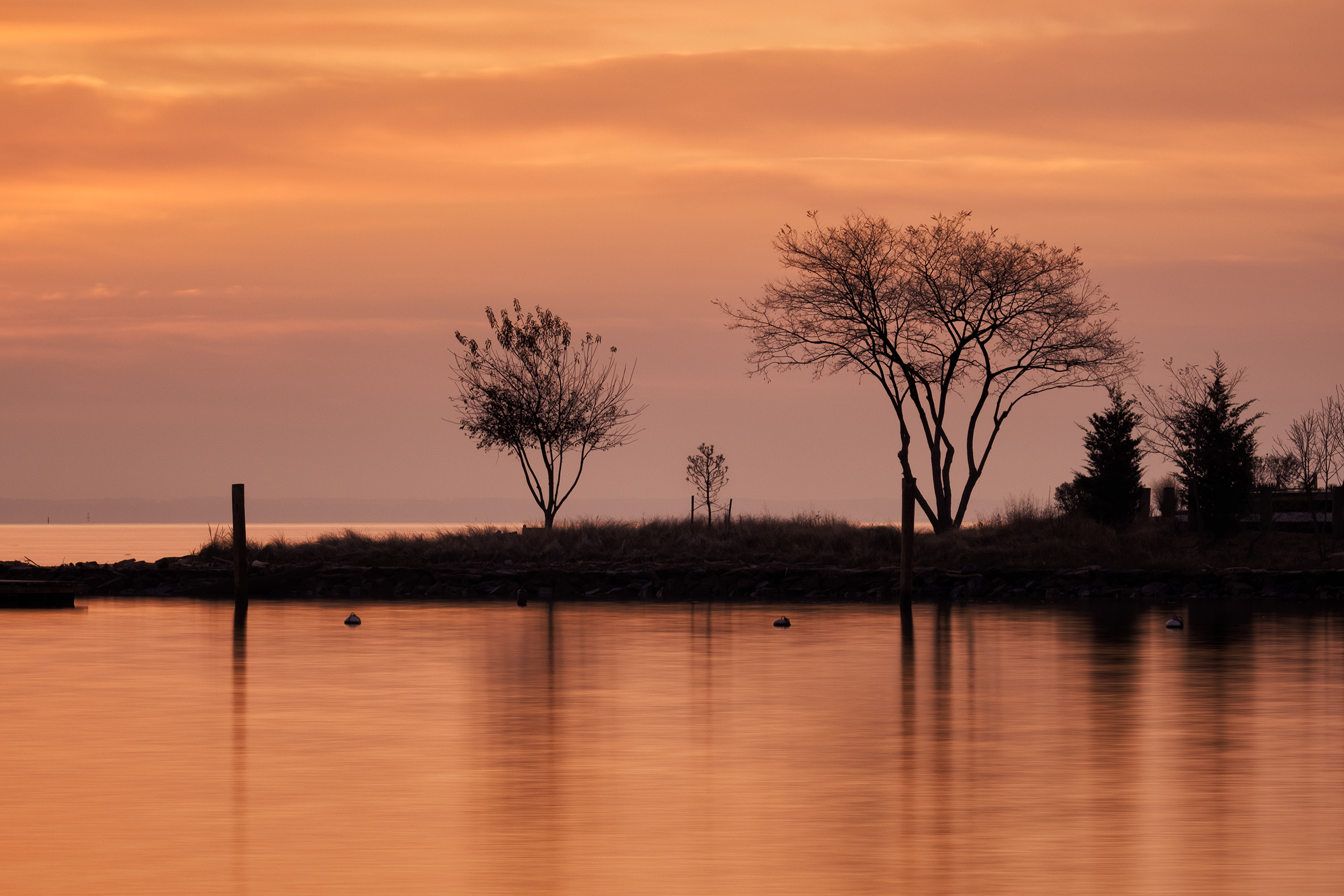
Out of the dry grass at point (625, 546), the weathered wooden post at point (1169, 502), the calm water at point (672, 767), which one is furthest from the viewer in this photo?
the weathered wooden post at point (1169, 502)

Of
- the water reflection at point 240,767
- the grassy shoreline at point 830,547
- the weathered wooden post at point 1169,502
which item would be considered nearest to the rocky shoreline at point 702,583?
the grassy shoreline at point 830,547

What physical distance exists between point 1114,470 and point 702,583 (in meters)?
12.9

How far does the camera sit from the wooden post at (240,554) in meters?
37.7

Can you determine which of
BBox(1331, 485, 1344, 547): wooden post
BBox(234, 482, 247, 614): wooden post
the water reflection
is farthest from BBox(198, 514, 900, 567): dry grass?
the water reflection

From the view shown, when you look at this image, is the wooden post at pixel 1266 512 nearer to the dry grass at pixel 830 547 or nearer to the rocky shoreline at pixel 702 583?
the dry grass at pixel 830 547

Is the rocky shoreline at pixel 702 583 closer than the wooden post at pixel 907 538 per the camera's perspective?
No

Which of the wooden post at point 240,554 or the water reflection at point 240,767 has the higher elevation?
the wooden post at point 240,554

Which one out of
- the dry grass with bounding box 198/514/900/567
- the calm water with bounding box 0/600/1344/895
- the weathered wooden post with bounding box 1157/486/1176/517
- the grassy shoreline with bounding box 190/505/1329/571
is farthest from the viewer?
the weathered wooden post with bounding box 1157/486/1176/517

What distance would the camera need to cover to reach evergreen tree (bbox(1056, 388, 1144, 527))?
158ft

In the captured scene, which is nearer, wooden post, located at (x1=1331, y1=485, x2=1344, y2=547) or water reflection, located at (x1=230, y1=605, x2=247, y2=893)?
water reflection, located at (x1=230, y1=605, x2=247, y2=893)

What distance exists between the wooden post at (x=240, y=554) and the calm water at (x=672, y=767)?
9028mm

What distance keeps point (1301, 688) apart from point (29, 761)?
604 inches

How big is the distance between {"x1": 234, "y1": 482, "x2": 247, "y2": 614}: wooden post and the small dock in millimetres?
4141

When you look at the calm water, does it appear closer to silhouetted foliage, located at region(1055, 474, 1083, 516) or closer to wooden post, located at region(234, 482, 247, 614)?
wooden post, located at region(234, 482, 247, 614)
